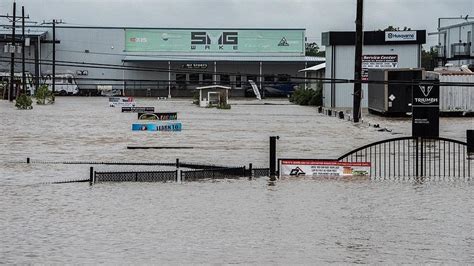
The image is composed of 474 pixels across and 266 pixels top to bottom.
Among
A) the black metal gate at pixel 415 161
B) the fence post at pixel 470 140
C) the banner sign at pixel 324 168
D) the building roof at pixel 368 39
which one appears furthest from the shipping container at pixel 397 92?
the banner sign at pixel 324 168

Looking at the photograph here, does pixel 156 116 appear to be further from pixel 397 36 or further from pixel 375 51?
pixel 397 36

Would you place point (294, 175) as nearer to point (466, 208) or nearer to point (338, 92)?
point (466, 208)

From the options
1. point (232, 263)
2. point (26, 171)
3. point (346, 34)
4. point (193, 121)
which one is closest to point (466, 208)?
point (232, 263)

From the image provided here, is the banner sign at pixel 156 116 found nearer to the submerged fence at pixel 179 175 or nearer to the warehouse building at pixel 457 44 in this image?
the submerged fence at pixel 179 175

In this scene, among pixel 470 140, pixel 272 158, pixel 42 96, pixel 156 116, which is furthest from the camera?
pixel 42 96

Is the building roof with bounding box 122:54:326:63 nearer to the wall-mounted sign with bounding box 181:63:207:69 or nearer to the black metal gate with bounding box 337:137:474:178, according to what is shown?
the wall-mounted sign with bounding box 181:63:207:69

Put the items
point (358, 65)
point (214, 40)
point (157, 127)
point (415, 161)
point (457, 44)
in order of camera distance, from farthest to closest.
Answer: point (214, 40) → point (457, 44) → point (358, 65) → point (157, 127) → point (415, 161)

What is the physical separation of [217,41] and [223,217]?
96.0 meters

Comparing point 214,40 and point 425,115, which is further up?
point 214,40

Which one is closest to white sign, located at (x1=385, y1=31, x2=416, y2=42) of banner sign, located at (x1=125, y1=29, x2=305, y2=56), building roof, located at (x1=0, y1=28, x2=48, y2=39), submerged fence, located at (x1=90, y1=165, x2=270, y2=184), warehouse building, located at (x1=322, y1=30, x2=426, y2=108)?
warehouse building, located at (x1=322, y1=30, x2=426, y2=108)

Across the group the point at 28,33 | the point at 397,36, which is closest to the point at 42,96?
the point at 397,36

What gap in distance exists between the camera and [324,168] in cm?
2558

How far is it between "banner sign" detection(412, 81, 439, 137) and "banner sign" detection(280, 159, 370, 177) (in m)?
1.87

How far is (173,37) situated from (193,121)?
200 ft
